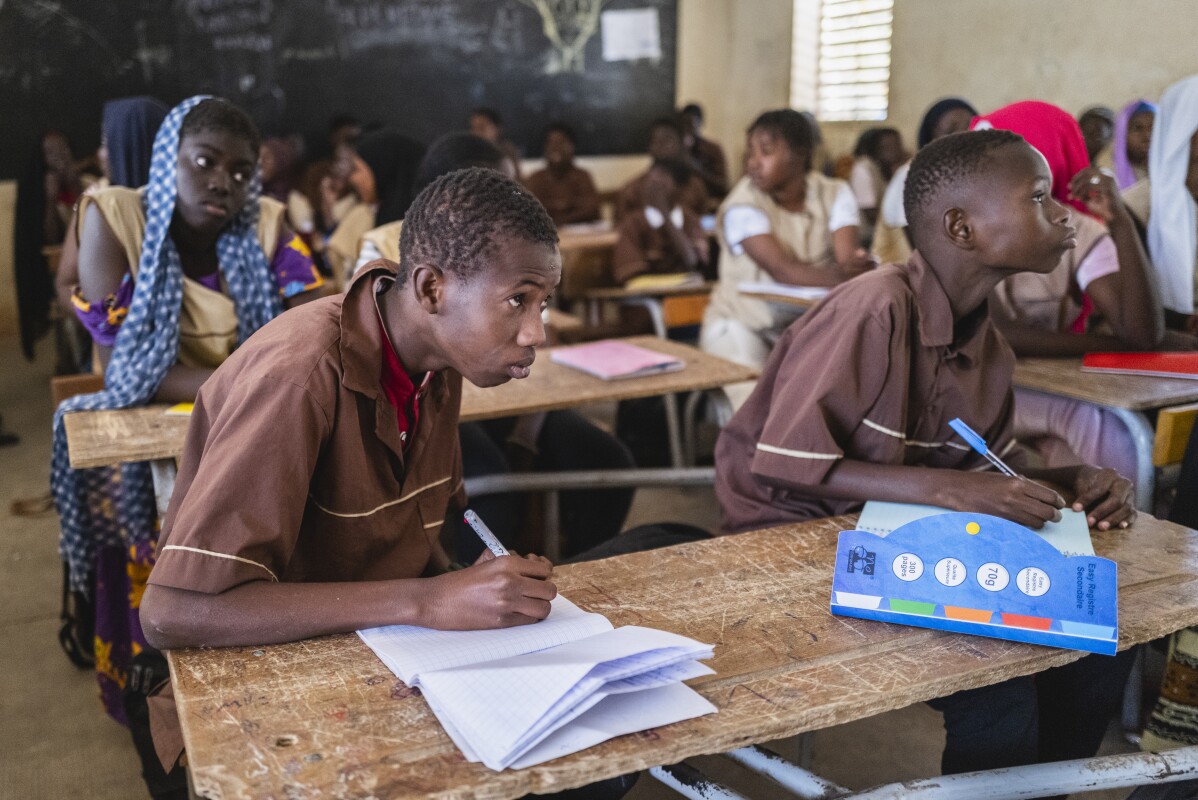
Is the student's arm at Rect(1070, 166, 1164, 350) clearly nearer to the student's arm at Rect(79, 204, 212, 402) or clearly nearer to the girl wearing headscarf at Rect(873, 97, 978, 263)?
the girl wearing headscarf at Rect(873, 97, 978, 263)

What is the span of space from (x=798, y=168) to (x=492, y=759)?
Answer: 311 cm

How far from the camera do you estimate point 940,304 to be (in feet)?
5.71

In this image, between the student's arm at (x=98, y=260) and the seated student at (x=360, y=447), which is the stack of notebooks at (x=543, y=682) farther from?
the student's arm at (x=98, y=260)

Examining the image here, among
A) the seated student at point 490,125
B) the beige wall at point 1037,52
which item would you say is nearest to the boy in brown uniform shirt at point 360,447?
the beige wall at point 1037,52

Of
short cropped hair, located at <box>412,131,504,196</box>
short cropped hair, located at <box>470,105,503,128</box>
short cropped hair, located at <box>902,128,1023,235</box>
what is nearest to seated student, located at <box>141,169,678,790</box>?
short cropped hair, located at <box>902,128,1023,235</box>

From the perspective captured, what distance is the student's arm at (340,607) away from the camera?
1134mm

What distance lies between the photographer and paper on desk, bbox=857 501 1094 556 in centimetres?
145

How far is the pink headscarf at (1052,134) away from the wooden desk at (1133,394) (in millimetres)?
514

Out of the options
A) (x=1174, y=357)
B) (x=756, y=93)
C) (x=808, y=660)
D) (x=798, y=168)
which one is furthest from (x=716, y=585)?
(x=756, y=93)

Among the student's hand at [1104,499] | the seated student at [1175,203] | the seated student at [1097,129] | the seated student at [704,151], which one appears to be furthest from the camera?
the seated student at [704,151]

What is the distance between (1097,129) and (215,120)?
478cm

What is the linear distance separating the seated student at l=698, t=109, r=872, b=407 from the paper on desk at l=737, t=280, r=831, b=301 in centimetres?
2

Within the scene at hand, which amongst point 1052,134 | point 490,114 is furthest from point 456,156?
point 490,114

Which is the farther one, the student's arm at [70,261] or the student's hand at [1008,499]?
the student's arm at [70,261]
